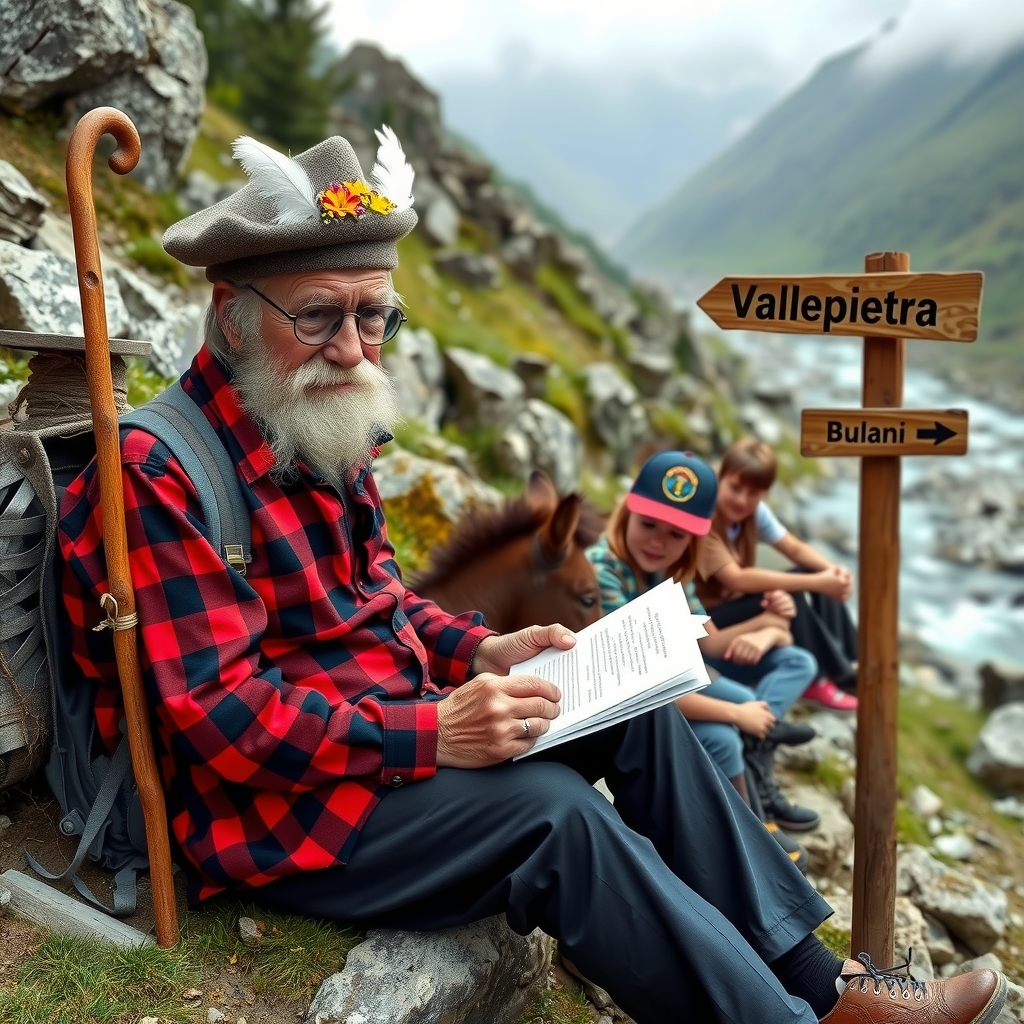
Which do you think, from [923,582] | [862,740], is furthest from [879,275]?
[923,582]

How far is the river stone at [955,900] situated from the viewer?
4.63 meters

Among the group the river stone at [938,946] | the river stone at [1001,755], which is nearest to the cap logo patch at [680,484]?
the river stone at [938,946]

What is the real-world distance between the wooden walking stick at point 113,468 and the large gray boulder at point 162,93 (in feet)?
16.8

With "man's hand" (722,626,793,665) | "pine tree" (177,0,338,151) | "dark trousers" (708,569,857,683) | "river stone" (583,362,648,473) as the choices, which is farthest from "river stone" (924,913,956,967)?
"pine tree" (177,0,338,151)

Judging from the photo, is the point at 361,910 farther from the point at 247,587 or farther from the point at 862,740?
the point at 862,740

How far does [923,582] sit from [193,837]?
22.9 m

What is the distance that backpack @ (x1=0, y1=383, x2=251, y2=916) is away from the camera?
239 cm

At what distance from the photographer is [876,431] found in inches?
144

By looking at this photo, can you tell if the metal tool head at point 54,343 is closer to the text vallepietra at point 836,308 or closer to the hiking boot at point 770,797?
the text vallepietra at point 836,308

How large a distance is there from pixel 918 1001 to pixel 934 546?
25.0 m

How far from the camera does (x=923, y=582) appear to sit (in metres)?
22.6

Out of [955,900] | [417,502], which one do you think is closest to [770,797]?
[955,900]

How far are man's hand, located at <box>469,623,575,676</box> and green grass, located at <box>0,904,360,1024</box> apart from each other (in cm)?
89

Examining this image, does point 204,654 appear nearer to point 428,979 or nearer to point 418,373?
point 428,979
